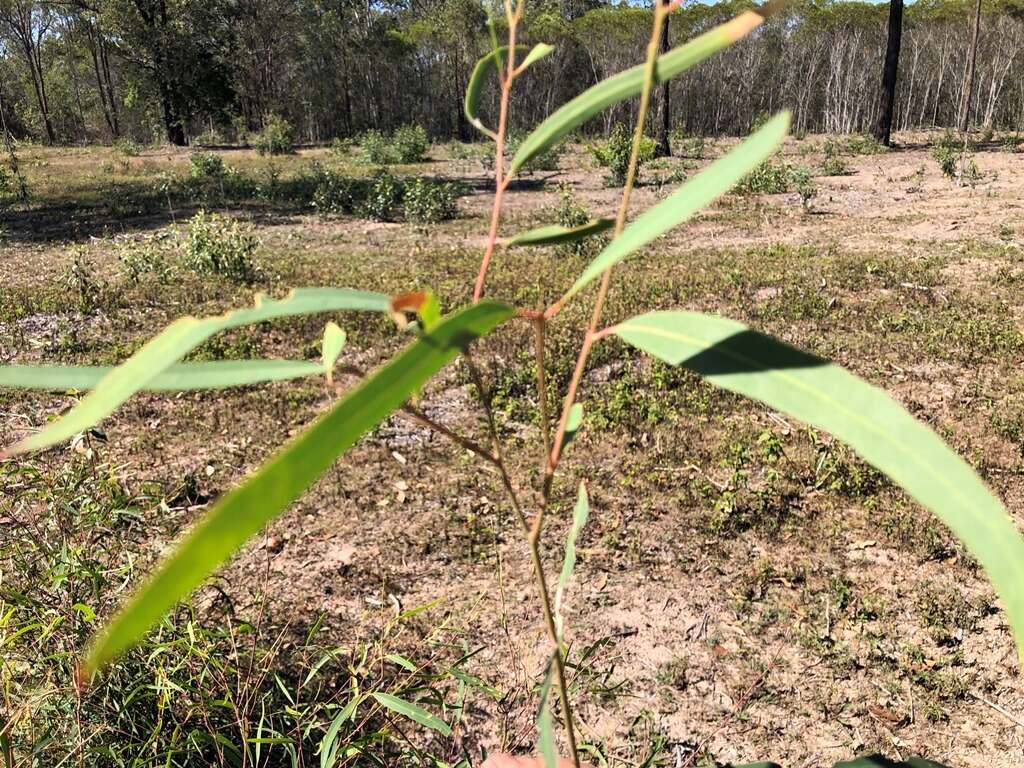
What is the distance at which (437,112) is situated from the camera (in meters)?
23.6

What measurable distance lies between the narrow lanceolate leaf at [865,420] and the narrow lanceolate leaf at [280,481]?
13 centimetres

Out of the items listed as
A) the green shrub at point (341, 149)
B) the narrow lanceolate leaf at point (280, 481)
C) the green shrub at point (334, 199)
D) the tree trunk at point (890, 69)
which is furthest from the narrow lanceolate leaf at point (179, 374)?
the green shrub at point (341, 149)

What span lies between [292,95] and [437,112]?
4443mm

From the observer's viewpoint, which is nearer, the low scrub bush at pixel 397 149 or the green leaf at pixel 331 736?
the green leaf at pixel 331 736

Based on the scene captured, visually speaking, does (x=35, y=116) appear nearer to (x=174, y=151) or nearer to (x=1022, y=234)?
(x=174, y=151)

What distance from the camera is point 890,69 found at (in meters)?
12.8

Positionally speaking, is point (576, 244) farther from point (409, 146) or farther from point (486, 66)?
point (409, 146)

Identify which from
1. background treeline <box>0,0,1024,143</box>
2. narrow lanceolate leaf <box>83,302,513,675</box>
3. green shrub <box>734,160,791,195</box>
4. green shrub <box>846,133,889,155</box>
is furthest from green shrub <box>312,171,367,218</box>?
background treeline <box>0,0,1024,143</box>

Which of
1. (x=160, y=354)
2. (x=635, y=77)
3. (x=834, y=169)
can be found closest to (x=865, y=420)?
(x=635, y=77)

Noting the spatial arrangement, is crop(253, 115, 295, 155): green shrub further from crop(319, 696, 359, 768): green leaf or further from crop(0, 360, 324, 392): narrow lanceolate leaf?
crop(0, 360, 324, 392): narrow lanceolate leaf

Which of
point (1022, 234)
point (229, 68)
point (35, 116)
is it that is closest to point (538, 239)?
point (1022, 234)

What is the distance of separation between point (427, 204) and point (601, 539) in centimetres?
664

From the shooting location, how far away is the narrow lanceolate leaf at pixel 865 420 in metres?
0.34

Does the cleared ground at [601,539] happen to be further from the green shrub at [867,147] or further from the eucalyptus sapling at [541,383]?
the green shrub at [867,147]
